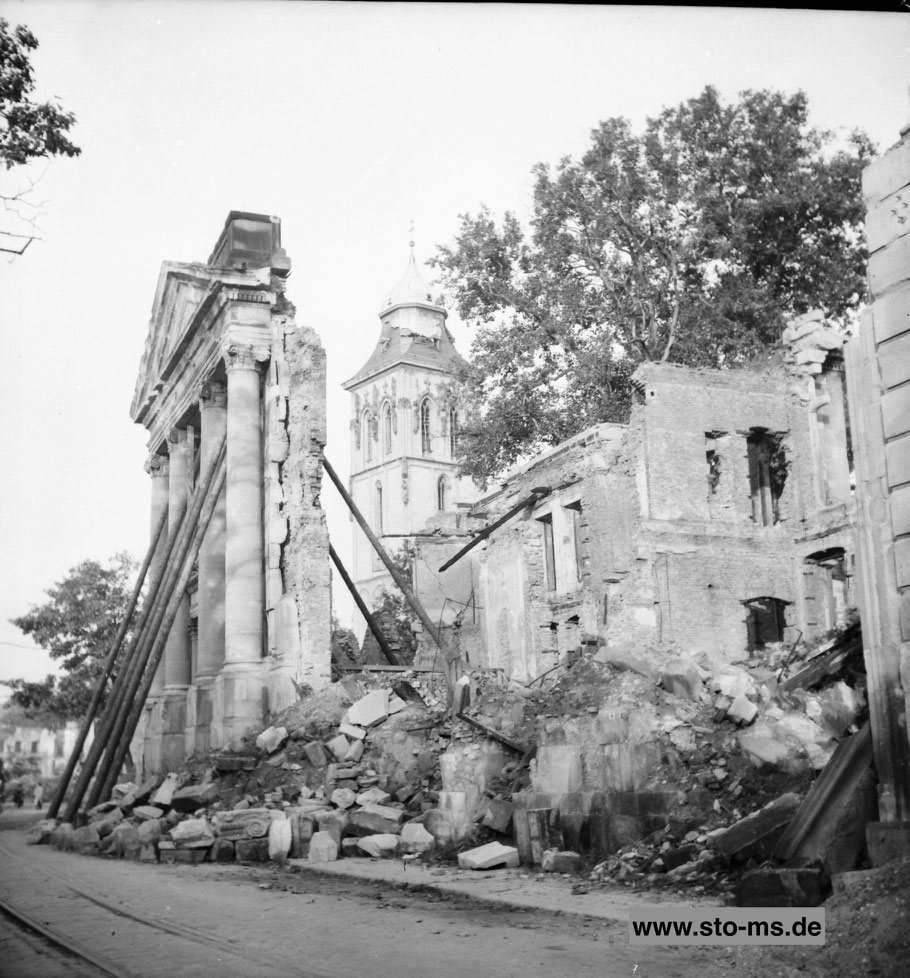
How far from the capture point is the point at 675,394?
25.0m

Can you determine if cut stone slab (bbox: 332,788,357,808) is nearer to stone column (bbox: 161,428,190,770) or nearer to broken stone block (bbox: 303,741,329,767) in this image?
broken stone block (bbox: 303,741,329,767)

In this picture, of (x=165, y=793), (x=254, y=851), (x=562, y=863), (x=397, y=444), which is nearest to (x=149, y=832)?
(x=254, y=851)

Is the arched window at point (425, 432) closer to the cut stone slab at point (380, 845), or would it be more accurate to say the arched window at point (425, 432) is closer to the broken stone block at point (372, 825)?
the broken stone block at point (372, 825)

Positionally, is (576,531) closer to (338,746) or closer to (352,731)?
(352,731)

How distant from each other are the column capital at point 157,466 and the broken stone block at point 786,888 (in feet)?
80.1

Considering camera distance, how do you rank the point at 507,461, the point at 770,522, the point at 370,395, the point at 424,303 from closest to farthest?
the point at 770,522 → the point at 507,461 → the point at 424,303 → the point at 370,395

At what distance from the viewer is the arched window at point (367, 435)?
80312mm

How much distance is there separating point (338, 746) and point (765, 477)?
1450 cm

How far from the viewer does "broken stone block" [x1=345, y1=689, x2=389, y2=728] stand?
17797 millimetres

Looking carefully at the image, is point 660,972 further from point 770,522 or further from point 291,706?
point 770,522

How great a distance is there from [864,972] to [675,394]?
19422mm

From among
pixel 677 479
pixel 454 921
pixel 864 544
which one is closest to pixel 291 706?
pixel 677 479

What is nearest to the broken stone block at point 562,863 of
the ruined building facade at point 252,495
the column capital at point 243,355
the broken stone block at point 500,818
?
the broken stone block at point 500,818

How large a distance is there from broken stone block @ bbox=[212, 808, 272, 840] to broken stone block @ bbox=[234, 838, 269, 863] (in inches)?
8.7
